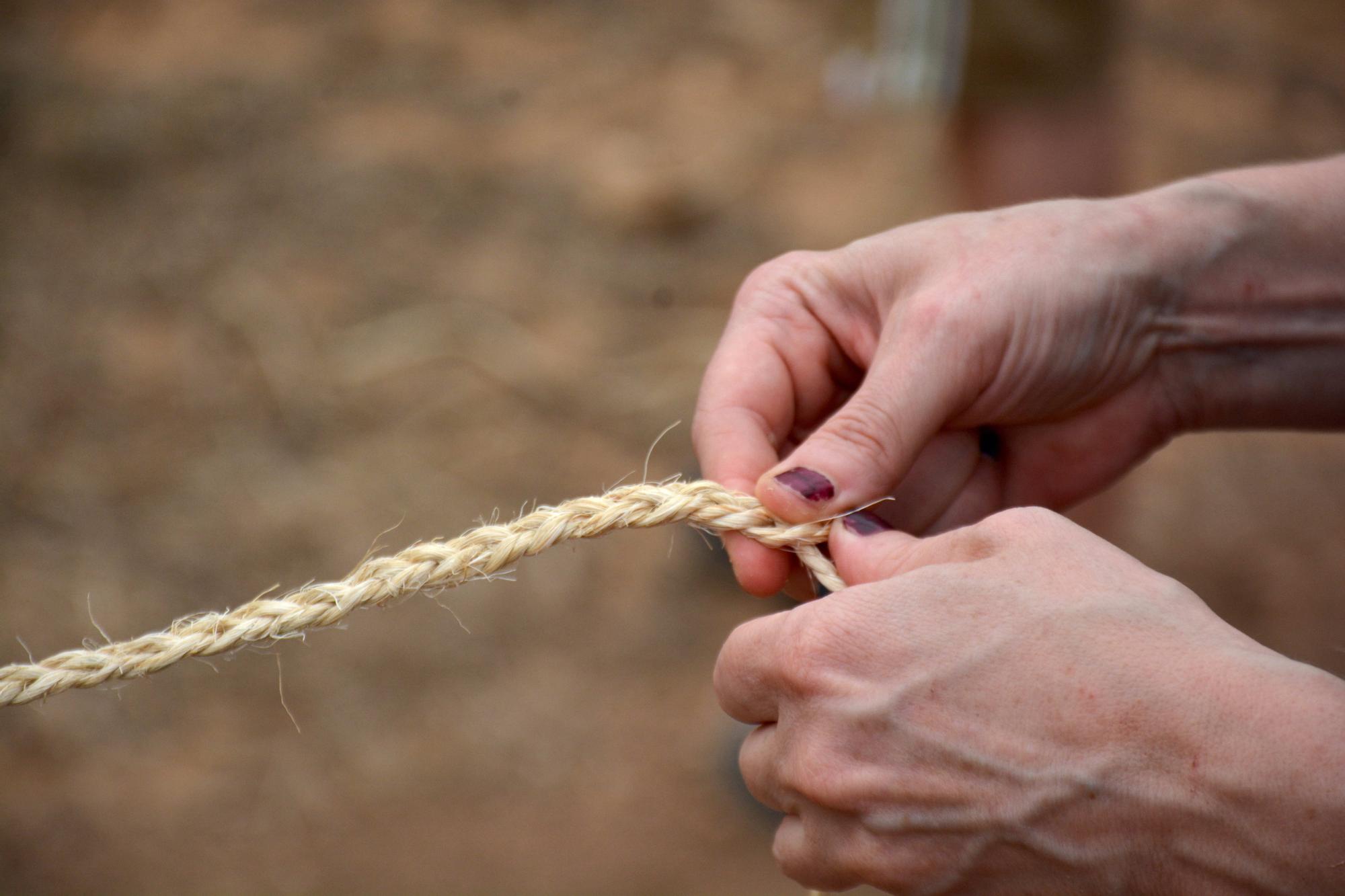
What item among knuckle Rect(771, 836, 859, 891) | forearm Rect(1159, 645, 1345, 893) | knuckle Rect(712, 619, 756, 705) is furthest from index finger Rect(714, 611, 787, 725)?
forearm Rect(1159, 645, 1345, 893)

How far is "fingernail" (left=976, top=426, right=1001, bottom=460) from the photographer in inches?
46.8

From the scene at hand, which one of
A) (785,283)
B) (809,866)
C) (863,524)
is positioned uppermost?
(785,283)

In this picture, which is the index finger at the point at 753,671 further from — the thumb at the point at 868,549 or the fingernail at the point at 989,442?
the fingernail at the point at 989,442

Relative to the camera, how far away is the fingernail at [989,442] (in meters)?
1.19

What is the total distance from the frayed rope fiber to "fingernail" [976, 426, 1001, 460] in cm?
34

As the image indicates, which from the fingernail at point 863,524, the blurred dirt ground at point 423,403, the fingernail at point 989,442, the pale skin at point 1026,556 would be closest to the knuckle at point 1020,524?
the pale skin at point 1026,556

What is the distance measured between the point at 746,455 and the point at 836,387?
0.22 m

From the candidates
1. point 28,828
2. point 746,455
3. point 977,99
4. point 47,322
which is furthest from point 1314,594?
point 47,322

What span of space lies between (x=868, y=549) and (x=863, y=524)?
39mm

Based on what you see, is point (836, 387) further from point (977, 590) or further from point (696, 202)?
point (696, 202)

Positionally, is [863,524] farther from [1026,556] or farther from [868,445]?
[1026,556]

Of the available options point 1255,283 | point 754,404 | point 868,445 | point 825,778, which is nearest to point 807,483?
point 868,445

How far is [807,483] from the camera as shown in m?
0.91

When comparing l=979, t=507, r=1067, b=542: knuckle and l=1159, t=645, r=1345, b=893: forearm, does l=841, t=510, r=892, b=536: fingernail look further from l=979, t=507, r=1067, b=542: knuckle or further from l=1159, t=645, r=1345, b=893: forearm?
l=1159, t=645, r=1345, b=893: forearm
